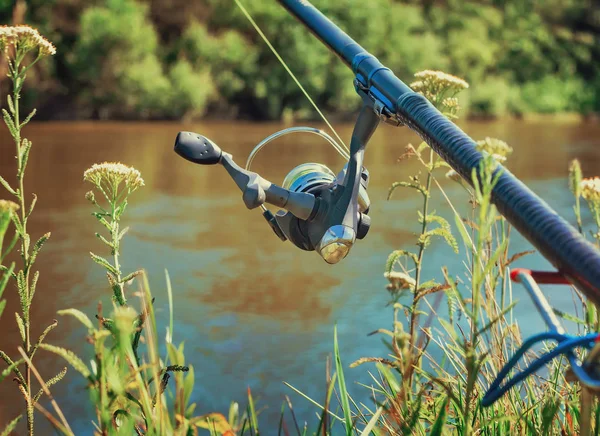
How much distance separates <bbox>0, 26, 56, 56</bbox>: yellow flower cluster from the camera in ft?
3.39

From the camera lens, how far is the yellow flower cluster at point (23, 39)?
3.39 feet

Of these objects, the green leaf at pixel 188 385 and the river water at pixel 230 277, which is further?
the river water at pixel 230 277

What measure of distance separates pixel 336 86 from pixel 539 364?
12.9m

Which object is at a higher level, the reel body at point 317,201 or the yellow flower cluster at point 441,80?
the yellow flower cluster at point 441,80

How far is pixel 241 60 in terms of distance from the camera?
42.1 ft

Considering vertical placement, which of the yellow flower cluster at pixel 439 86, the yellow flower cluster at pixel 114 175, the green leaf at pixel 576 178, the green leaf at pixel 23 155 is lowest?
the green leaf at pixel 23 155

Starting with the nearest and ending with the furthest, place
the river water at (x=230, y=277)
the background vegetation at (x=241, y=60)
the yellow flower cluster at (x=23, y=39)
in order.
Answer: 1. the yellow flower cluster at (x=23, y=39)
2. the river water at (x=230, y=277)
3. the background vegetation at (x=241, y=60)

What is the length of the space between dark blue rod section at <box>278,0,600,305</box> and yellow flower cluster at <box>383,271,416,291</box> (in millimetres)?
531

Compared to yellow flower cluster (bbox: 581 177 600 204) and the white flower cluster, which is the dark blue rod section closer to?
yellow flower cluster (bbox: 581 177 600 204)

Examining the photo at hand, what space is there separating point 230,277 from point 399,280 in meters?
1.93

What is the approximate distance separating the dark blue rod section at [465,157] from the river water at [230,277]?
62 centimetres

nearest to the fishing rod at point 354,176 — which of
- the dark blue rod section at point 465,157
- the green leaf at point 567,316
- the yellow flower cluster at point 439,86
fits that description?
the dark blue rod section at point 465,157

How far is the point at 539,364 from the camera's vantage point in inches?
23.3

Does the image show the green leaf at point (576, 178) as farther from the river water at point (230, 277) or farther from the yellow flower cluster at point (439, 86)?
the river water at point (230, 277)
